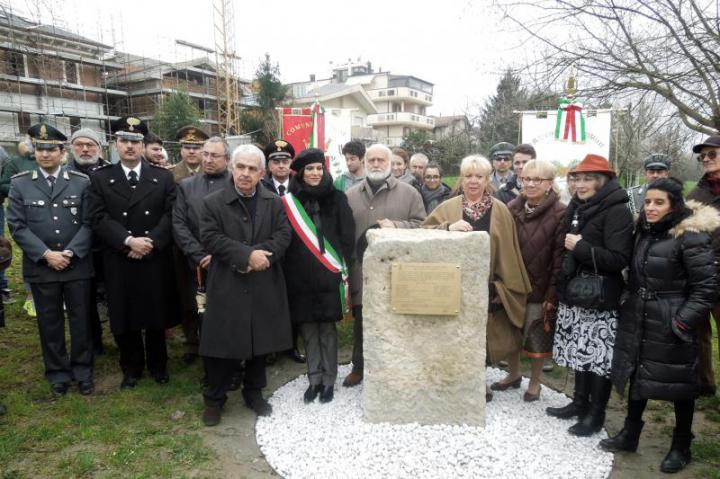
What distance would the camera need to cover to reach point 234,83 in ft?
124

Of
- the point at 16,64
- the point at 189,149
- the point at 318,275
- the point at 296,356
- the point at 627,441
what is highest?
the point at 16,64

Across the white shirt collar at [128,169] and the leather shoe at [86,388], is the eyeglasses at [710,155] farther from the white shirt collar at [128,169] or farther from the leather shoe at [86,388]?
the leather shoe at [86,388]

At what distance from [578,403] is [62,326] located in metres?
4.31

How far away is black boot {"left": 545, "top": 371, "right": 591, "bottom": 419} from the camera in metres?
3.80

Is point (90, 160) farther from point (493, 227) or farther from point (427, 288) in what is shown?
point (493, 227)

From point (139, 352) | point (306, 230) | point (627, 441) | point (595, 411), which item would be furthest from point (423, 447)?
point (139, 352)

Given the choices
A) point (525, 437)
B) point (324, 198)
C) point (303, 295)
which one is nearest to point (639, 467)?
point (525, 437)

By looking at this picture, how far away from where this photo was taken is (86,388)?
4.33 m

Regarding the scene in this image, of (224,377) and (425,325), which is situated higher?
(425,325)

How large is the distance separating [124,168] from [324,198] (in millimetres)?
1797

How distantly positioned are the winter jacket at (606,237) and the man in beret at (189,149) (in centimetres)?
353

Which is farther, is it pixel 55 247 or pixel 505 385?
pixel 505 385

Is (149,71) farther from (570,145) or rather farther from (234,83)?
(570,145)

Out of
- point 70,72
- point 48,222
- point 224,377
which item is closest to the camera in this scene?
point 224,377
